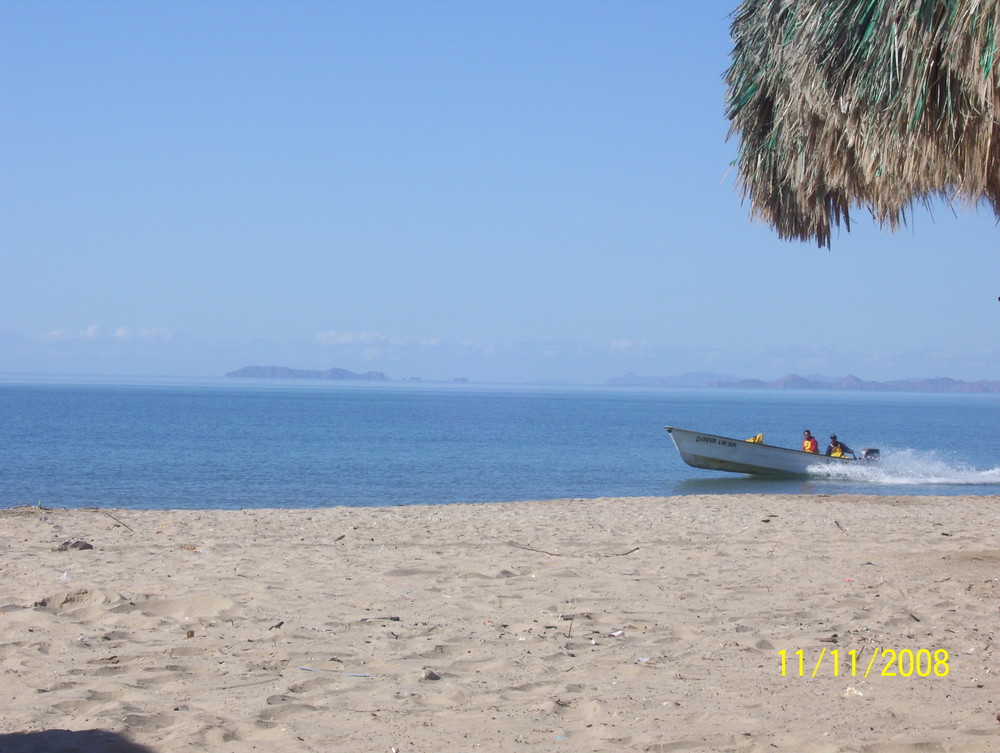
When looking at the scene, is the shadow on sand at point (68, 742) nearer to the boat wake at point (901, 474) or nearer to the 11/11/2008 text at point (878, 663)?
the 11/11/2008 text at point (878, 663)

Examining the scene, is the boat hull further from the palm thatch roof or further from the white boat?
the palm thatch roof

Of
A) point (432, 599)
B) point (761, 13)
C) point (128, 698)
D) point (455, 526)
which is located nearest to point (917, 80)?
point (761, 13)

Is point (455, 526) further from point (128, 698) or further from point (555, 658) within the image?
point (128, 698)

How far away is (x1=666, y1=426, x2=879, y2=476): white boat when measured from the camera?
88.4ft

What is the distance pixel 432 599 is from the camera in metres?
6.76

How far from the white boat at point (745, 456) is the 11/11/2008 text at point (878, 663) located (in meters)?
21.4

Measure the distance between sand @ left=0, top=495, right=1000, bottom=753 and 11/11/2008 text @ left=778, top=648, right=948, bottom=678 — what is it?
A: 2 centimetres

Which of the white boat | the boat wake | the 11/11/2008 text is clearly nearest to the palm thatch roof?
the 11/11/2008 text

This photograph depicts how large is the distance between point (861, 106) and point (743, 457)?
74.4 feet

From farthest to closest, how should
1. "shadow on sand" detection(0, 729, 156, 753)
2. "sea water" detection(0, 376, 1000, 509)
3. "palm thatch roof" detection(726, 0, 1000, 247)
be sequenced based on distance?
"sea water" detection(0, 376, 1000, 509) < "palm thatch roof" detection(726, 0, 1000, 247) < "shadow on sand" detection(0, 729, 156, 753)

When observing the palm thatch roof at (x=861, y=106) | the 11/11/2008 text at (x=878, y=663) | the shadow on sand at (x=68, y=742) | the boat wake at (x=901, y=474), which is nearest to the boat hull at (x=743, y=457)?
the boat wake at (x=901, y=474)

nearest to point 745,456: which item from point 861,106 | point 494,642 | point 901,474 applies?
point 901,474

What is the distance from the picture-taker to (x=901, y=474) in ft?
95.5

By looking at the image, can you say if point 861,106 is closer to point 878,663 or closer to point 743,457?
point 878,663
